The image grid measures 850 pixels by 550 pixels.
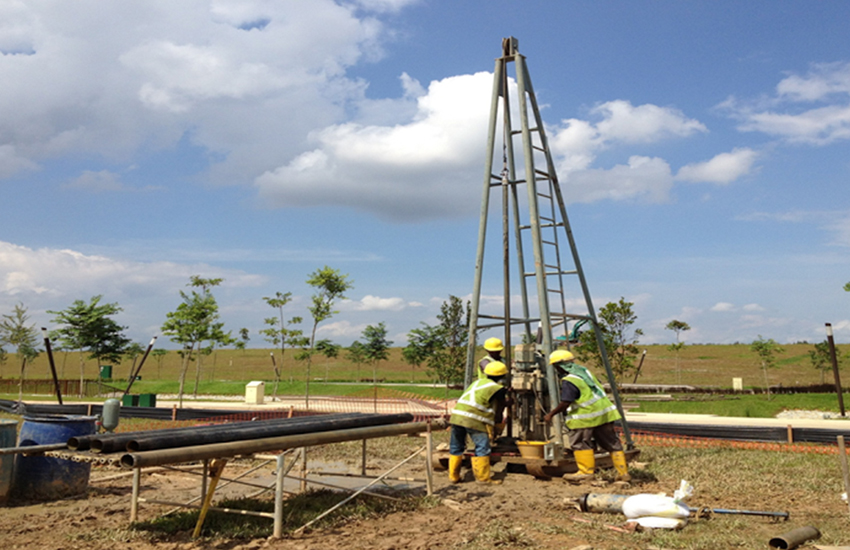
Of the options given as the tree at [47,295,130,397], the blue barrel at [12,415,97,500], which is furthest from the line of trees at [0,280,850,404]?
the blue barrel at [12,415,97,500]

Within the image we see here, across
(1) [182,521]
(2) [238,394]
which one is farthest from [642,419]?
(2) [238,394]

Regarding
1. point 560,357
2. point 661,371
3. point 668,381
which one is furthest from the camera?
point 661,371

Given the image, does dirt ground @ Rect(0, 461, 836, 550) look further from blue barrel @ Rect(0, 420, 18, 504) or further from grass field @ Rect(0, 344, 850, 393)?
grass field @ Rect(0, 344, 850, 393)

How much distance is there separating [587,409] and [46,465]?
6640 millimetres

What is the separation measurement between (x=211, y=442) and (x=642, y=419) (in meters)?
19.0

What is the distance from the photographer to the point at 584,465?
9023 mm

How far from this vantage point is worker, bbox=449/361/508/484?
29.4 feet

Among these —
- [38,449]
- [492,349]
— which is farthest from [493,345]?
[38,449]

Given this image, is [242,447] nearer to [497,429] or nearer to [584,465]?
[584,465]

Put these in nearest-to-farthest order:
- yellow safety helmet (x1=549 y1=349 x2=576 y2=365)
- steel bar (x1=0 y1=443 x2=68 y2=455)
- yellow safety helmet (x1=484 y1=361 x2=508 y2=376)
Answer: steel bar (x1=0 y1=443 x2=68 y2=455), yellow safety helmet (x1=484 y1=361 x2=508 y2=376), yellow safety helmet (x1=549 y1=349 x2=576 y2=365)

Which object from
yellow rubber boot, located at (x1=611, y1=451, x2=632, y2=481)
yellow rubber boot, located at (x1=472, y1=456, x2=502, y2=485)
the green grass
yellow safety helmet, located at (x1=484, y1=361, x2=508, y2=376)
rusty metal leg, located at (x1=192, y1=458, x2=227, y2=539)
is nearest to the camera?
rusty metal leg, located at (x1=192, y1=458, x2=227, y2=539)

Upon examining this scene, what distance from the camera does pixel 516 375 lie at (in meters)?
10.2

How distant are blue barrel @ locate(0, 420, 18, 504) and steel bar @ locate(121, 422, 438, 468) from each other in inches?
138

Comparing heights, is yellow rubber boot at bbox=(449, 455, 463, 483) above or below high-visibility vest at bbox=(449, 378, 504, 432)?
below
